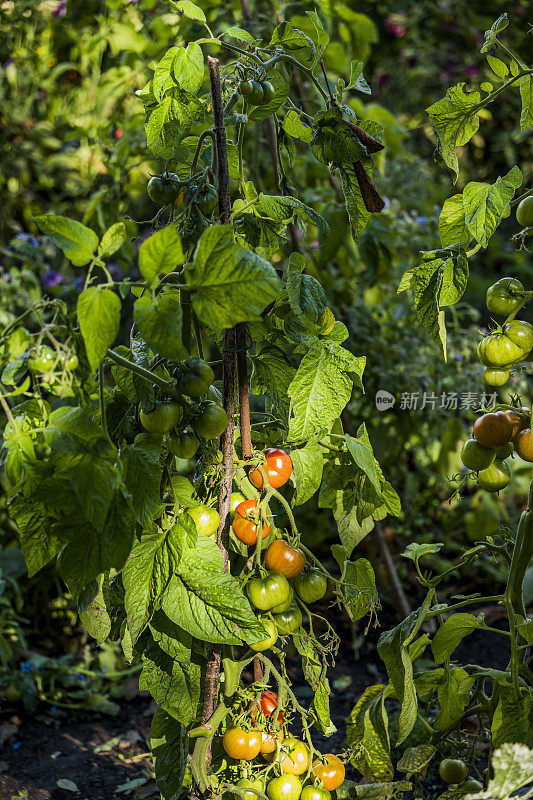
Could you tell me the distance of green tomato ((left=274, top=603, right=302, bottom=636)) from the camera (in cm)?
90

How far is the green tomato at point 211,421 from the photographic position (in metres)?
0.80

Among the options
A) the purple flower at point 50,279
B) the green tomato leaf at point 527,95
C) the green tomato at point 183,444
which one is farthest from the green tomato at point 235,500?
the purple flower at point 50,279

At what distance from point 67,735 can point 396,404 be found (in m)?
1.16

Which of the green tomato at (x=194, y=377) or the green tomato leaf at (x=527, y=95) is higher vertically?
the green tomato leaf at (x=527, y=95)

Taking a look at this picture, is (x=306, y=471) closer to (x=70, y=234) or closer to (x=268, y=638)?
(x=268, y=638)

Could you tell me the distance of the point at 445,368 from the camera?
83.8 inches

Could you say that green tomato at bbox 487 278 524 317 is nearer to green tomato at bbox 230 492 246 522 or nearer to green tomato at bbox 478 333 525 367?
green tomato at bbox 478 333 525 367

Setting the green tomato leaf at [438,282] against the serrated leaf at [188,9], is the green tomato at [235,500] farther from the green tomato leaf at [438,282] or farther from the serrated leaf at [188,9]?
the serrated leaf at [188,9]

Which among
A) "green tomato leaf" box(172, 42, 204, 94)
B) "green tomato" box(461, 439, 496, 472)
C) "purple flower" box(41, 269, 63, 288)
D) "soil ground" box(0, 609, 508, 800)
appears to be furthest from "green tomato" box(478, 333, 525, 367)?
"purple flower" box(41, 269, 63, 288)

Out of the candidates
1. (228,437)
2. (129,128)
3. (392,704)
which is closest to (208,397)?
(228,437)

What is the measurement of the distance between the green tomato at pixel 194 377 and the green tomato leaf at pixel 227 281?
0.07 m

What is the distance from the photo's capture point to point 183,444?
83 cm

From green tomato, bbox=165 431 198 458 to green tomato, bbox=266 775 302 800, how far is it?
397mm

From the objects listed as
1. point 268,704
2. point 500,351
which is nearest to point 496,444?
point 500,351
